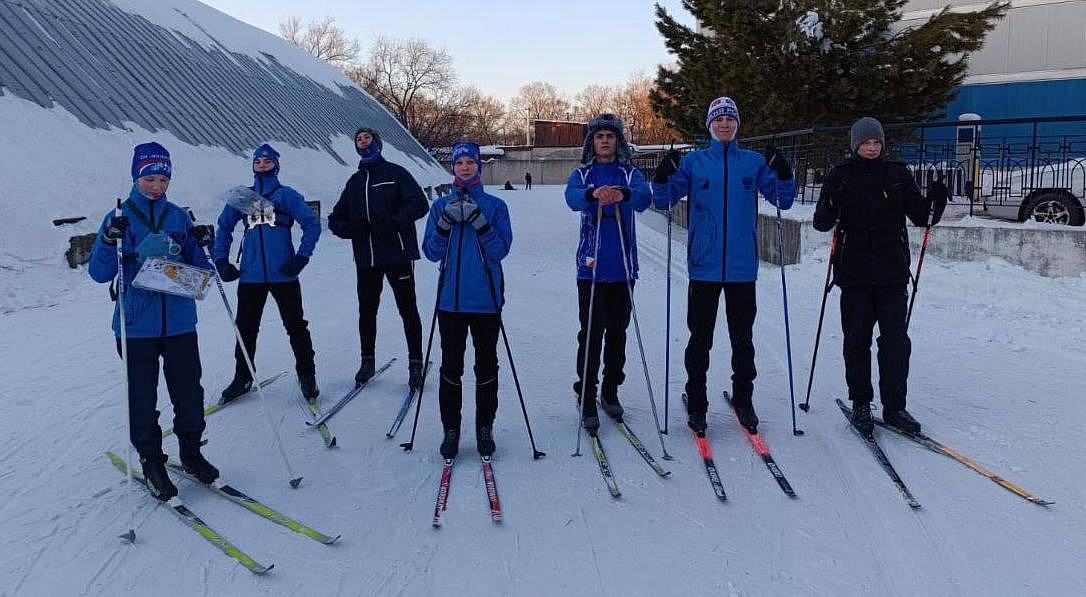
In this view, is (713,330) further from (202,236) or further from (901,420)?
(202,236)

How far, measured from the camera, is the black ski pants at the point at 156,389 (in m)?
3.61

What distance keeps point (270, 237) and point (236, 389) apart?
118 cm

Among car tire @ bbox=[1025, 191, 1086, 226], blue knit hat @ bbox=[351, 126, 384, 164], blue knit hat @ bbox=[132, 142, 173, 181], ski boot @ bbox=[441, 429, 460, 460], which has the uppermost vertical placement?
blue knit hat @ bbox=[351, 126, 384, 164]

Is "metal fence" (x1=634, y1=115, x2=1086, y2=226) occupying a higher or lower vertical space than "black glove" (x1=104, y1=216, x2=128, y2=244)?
higher

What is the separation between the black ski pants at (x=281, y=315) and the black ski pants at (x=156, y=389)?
4.16 feet

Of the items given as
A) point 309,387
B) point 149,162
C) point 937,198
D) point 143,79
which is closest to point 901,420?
point 937,198

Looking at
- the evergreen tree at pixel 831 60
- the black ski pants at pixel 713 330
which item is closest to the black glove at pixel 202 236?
the black ski pants at pixel 713 330

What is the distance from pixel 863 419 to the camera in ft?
14.5

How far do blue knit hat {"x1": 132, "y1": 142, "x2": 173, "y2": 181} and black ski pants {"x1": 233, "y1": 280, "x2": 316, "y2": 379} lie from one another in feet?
4.65

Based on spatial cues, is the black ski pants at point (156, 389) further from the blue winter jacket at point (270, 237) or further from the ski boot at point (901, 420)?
the ski boot at point (901, 420)

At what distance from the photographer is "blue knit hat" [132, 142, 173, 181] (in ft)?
12.0

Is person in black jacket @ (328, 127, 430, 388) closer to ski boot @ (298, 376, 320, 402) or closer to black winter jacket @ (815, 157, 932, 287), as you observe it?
ski boot @ (298, 376, 320, 402)

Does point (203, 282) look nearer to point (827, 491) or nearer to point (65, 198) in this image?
point (827, 491)

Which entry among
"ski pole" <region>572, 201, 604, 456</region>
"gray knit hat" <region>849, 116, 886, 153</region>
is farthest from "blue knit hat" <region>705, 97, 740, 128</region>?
"ski pole" <region>572, 201, 604, 456</region>
